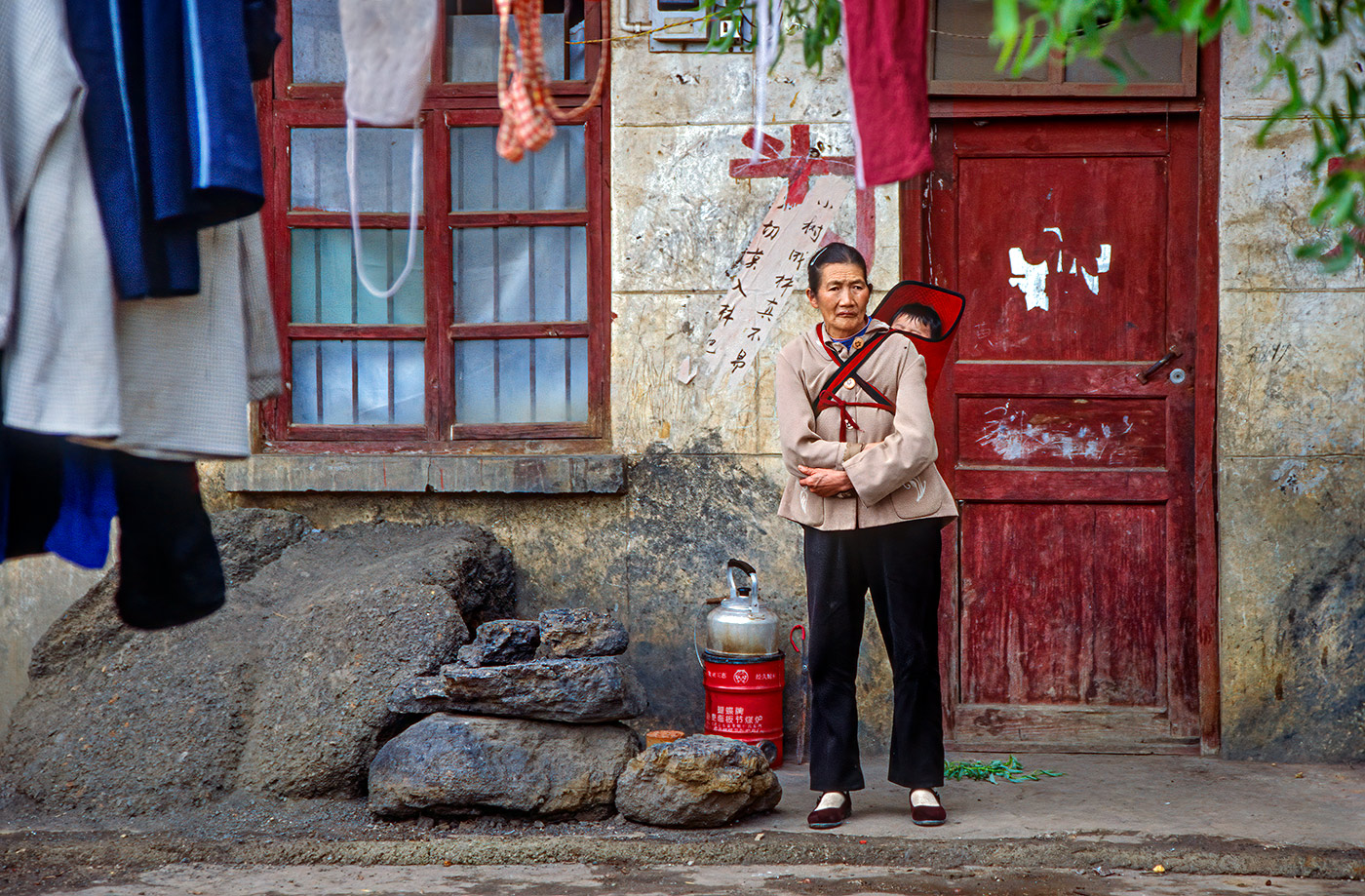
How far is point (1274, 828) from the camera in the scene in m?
4.01

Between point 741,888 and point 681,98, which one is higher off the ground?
point 681,98

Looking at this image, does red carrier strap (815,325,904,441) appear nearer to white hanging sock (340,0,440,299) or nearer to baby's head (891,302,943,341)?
baby's head (891,302,943,341)

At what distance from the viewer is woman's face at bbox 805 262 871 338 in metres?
4.01

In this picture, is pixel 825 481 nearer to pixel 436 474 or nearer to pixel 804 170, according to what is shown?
pixel 804 170

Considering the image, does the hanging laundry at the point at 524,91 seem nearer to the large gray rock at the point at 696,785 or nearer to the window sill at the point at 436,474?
the large gray rock at the point at 696,785

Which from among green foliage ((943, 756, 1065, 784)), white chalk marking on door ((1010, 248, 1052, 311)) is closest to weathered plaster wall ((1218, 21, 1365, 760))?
white chalk marking on door ((1010, 248, 1052, 311))

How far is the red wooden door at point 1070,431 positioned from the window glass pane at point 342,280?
229cm

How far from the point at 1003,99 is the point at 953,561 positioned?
193cm

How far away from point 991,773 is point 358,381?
3139mm

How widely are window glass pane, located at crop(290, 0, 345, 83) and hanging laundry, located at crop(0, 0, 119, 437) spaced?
3318mm

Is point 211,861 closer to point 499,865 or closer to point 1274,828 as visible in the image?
point 499,865

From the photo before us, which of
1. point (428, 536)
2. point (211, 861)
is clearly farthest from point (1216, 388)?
point (211, 861)

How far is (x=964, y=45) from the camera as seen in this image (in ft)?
16.3

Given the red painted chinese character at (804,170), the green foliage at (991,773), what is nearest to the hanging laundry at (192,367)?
the red painted chinese character at (804,170)
